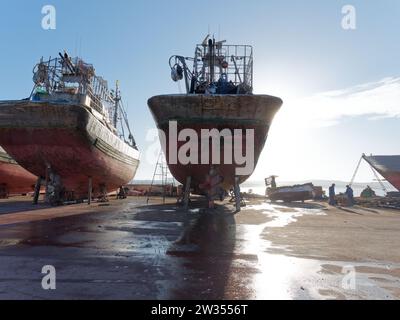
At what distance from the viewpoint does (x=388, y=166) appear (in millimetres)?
36000

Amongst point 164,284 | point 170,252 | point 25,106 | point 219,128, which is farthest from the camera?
point 25,106

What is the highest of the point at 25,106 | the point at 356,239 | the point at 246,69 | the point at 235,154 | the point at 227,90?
the point at 246,69

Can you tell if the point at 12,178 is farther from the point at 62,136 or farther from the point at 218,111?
the point at 218,111

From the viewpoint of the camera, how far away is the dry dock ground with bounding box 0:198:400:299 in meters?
4.04

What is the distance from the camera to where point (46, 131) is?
16.0 metres

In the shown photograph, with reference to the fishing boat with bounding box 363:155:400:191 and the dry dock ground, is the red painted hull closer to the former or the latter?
the dry dock ground

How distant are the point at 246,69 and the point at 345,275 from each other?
1358 centimetres

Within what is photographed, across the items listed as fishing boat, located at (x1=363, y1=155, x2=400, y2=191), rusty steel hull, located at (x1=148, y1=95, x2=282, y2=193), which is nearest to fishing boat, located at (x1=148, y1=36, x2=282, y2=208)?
rusty steel hull, located at (x1=148, y1=95, x2=282, y2=193)

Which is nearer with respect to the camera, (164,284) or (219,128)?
(164,284)

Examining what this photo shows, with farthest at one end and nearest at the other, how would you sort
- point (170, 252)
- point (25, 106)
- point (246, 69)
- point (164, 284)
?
point (246, 69) → point (25, 106) → point (170, 252) → point (164, 284)

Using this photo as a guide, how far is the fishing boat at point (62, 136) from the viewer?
15.8 metres
